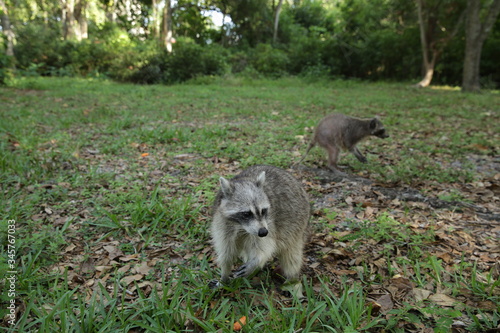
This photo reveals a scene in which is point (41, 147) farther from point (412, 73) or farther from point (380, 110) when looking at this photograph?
point (412, 73)

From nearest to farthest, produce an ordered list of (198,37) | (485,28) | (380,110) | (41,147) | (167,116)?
(41,147)
(167,116)
(380,110)
(485,28)
(198,37)

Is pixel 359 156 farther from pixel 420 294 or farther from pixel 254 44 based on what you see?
pixel 254 44

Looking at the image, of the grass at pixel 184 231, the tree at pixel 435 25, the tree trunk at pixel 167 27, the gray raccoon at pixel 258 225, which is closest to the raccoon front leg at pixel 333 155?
the grass at pixel 184 231

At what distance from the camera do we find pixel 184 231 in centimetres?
327

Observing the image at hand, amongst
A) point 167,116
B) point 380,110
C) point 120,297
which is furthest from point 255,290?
point 380,110

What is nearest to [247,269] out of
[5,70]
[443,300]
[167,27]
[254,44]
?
[443,300]

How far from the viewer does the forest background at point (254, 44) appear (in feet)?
50.0

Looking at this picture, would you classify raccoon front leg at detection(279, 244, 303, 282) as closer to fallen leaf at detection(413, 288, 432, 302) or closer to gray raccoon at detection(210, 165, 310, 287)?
gray raccoon at detection(210, 165, 310, 287)

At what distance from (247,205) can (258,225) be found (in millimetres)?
173

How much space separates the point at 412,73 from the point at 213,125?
1545cm

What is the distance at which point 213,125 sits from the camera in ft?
24.3

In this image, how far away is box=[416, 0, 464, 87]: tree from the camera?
1498 cm

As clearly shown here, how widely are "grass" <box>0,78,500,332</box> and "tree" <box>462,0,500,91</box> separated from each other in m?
6.50

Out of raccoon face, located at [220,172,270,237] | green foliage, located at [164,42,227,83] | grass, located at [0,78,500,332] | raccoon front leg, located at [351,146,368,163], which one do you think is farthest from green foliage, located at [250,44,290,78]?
raccoon face, located at [220,172,270,237]
